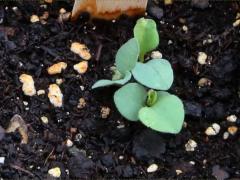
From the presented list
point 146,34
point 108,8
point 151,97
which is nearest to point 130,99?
point 151,97

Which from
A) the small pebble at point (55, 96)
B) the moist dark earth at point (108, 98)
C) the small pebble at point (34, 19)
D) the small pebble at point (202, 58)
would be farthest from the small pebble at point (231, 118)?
the small pebble at point (34, 19)

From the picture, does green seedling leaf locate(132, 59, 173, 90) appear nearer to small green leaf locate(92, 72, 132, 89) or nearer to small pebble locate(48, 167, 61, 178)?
small green leaf locate(92, 72, 132, 89)

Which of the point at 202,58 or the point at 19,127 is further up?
the point at 202,58

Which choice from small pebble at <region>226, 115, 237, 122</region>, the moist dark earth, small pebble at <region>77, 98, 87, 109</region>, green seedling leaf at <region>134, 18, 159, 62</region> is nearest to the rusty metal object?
the moist dark earth

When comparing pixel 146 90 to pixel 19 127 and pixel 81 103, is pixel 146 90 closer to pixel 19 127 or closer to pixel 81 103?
pixel 81 103

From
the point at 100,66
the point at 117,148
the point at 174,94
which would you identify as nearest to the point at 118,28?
the point at 100,66

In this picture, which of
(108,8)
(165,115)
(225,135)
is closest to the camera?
(165,115)

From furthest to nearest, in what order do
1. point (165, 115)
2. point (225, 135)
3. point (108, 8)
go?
1. point (108, 8)
2. point (225, 135)
3. point (165, 115)

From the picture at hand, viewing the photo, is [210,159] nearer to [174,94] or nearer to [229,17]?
[174,94]
